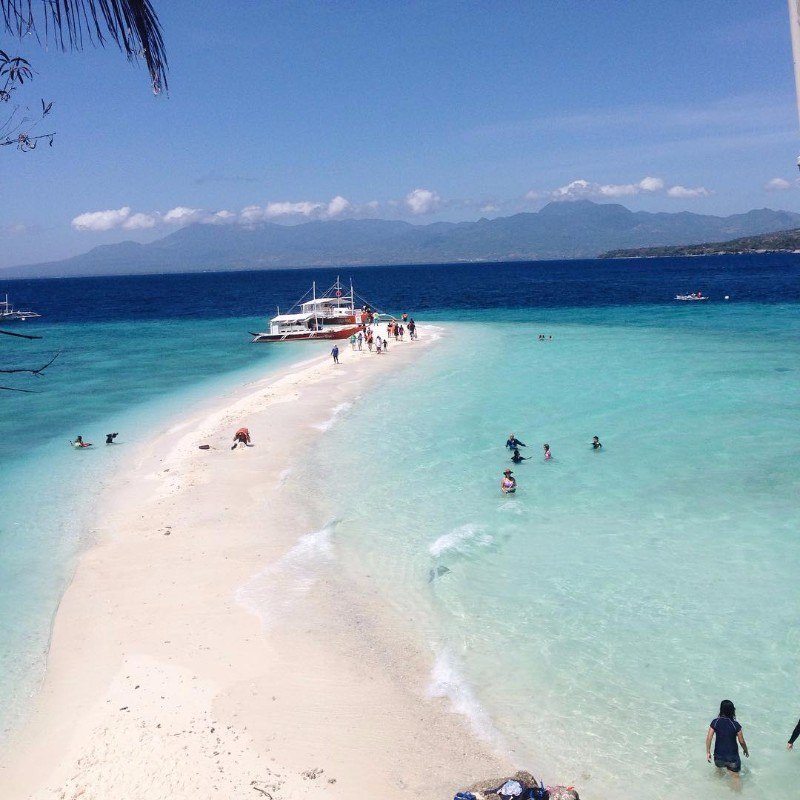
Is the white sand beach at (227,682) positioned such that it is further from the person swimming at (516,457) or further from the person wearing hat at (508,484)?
the person swimming at (516,457)

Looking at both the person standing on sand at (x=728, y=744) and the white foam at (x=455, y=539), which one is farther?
the white foam at (x=455, y=539)

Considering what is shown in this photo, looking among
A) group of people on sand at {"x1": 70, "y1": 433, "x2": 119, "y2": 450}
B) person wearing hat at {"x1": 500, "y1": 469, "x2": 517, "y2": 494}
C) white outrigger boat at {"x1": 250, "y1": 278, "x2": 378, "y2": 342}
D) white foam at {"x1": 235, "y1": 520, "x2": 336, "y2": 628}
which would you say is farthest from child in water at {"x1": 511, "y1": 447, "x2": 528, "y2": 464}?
white outrigger boat at {"x1": 250, "y1": 278, "x2": 378, "y2": 342}

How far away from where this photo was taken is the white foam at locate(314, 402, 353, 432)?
28328mm

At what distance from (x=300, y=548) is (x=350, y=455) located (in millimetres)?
7659

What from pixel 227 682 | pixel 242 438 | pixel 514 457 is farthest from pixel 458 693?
pixel 242 438

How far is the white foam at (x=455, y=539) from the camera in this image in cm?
1674

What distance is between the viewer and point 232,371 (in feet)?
149

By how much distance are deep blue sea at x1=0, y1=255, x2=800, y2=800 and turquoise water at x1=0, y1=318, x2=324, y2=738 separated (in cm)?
10

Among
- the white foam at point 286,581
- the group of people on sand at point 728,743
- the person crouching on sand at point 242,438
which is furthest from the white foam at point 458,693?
the person crouching on sand at point 242,438

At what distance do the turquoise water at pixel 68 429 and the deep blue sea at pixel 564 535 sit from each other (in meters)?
0.10

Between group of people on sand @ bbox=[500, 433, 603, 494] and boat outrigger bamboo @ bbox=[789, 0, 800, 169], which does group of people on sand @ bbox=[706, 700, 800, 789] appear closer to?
boat outrigger bamboo @ bbox=[789, 0, 800, 169]

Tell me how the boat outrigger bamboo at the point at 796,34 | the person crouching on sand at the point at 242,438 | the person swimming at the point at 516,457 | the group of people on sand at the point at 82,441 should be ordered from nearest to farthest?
the boat outrigger bamboo at the point at 796,34, the person swimming at the point at 516,457, the person crouching on sand at the point at 242,438, the group of people on sand at the point at 82,441

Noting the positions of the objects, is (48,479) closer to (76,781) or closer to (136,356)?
(76,781)

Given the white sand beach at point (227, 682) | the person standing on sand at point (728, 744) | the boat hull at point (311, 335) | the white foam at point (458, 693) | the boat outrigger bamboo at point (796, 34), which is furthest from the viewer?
the boat hull at point (311, 335)
